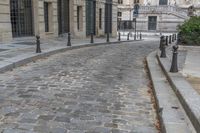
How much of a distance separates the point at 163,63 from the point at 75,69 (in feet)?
9.57

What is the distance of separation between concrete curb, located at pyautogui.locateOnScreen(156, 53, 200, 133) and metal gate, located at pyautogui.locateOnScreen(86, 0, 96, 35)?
64.4 ft

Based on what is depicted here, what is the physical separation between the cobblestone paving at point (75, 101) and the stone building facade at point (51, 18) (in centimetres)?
682

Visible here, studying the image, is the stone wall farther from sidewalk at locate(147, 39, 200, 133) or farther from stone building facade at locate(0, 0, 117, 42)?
sidewalk at locate(147, 39, 200, 133)

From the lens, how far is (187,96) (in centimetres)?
607

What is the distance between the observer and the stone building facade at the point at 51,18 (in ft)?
54.7

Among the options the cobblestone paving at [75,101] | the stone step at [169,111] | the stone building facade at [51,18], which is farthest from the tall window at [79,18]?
the stone step at [169,111]

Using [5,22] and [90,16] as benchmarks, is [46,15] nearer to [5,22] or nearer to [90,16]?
[5,22]

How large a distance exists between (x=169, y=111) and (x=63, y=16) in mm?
18901

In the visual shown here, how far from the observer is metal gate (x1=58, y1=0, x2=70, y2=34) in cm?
2295

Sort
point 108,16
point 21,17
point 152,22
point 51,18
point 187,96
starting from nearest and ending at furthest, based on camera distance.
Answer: point 187,96, point 21,17, point 51,18, point 108,16, point 152,22

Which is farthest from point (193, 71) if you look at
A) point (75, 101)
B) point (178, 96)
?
point (75, 101)

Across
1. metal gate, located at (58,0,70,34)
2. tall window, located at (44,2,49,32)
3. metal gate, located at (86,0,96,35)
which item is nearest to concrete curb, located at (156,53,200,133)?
tall window, located at (44,2,49,32)

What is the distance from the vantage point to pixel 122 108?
623cm

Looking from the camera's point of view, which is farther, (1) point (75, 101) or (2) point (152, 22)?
(2) point (152, 22)
